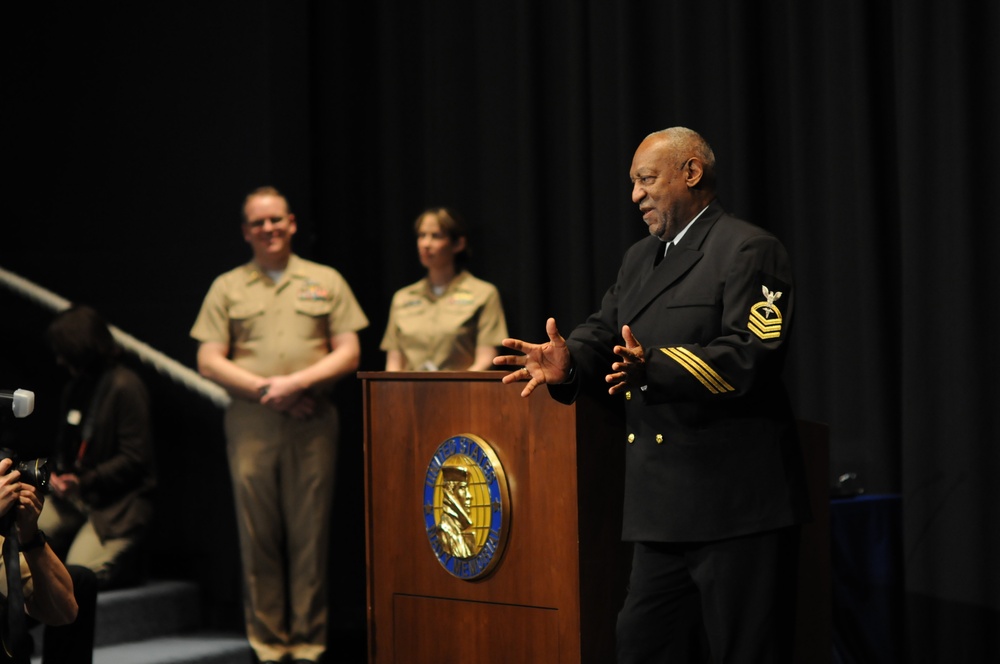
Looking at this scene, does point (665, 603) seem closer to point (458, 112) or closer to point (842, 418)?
point (842, 418)

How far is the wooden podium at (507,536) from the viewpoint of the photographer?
317cm

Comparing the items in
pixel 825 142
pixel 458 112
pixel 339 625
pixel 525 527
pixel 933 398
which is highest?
pixel 458 112

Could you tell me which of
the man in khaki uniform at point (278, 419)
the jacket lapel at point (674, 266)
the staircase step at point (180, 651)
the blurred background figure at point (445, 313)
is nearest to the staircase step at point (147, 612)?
the staircase step at point (180, 651)

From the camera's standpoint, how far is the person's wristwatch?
2.64 meters

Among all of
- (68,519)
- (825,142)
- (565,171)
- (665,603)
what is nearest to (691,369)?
(665,603)

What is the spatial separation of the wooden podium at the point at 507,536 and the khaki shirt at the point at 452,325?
1.46m

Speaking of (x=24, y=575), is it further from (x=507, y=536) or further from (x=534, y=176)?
(x=534, y=176)

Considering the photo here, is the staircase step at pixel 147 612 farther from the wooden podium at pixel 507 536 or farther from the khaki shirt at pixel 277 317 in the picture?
the wooden podium at pixel 507 536

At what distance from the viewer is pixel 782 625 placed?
2.84 meters

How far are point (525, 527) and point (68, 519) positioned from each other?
252 cm

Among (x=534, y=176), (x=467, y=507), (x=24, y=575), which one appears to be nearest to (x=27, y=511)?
(x=24, y=575)

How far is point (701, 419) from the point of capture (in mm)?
2865

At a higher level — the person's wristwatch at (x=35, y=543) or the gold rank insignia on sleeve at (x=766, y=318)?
the gold rank insignia on sleeve at (x=766, y=318)

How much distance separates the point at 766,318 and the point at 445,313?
245 cm
